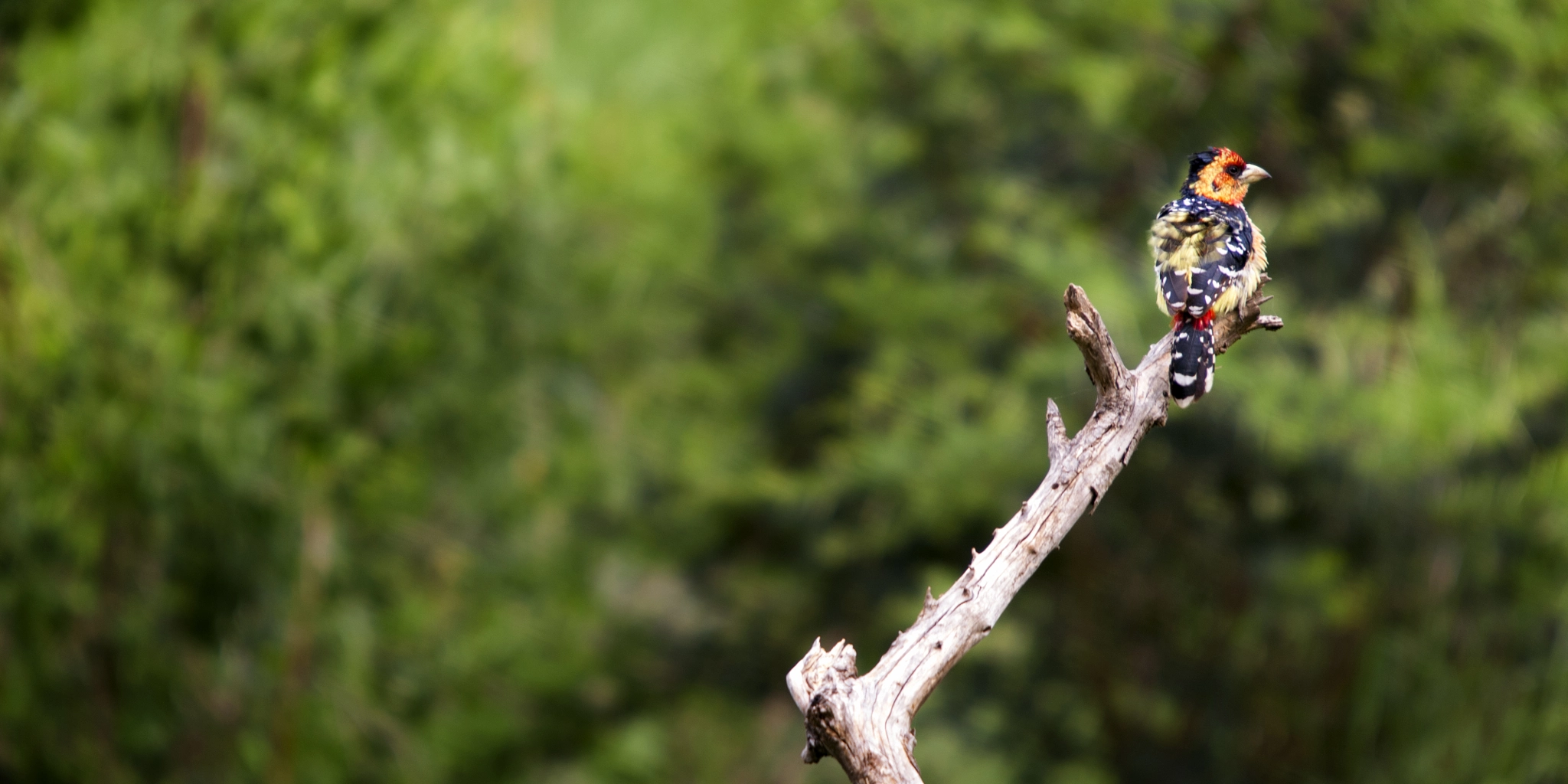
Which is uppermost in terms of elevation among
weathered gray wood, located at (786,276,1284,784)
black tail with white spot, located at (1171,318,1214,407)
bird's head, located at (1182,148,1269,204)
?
bird's head, located at (1182,148,1269,204)

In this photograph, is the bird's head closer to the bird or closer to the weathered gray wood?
the bird

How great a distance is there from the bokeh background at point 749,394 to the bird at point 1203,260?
320cm

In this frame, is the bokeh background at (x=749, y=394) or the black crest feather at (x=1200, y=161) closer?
the black crest feather at (x=1200, y=161)

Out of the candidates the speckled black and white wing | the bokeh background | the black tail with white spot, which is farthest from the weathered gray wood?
the bokeh background

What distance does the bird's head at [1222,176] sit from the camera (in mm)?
3892

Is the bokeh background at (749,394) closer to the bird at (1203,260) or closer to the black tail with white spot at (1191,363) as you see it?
the bird at (1203,260)

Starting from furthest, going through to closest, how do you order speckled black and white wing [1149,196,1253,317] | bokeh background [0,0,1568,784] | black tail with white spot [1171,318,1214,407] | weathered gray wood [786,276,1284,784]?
1. bokeh background [0,0,1568,784]
2. speckled black and white wing [1149,196,1253,317]
3. black tail with white spot [1171,318,1214,407]
4. weathered gray wood [786,276,1284,784]

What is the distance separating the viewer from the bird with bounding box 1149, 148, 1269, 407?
2.50 m

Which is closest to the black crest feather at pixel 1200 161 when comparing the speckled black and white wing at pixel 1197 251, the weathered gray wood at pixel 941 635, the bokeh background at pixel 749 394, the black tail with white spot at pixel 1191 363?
the speckled black and white wing at pixel 1197 251

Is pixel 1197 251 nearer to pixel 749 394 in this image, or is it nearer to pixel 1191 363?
pixel 1191 363

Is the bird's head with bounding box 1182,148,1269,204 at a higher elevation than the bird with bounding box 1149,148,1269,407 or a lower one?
higher

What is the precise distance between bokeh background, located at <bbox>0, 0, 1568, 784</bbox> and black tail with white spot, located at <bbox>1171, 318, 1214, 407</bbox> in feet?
14.7

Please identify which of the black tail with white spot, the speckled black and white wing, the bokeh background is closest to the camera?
the black tail with white spot

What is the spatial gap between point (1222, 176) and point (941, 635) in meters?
2.33
